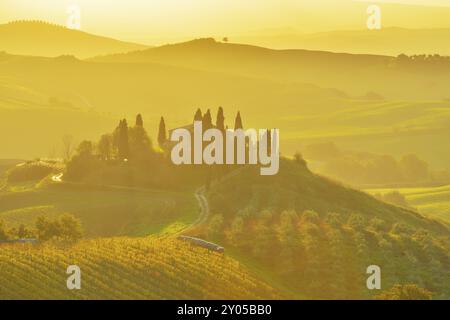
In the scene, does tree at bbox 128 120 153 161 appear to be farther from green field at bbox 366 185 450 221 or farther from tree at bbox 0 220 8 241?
green field at bbox 366 185 450 221

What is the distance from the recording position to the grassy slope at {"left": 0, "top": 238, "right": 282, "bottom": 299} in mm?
66750

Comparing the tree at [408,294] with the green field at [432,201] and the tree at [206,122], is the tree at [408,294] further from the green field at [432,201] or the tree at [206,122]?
the green field at [432,201]

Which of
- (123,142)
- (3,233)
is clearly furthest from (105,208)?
(3,233)

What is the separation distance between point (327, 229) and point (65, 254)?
33055mm

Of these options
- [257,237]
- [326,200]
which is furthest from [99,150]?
[257,237]

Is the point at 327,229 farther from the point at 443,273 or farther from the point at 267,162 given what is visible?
the point at 267,162

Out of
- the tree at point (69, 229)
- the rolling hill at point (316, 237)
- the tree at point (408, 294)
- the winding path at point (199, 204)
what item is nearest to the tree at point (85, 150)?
the winding path at point (199, 204)

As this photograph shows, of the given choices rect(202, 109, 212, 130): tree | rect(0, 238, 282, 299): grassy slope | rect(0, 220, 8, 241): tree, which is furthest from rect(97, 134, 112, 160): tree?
rect(0, 238, 282, 299): grassy slope

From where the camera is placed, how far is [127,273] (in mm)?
71250

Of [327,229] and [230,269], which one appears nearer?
[230,269]

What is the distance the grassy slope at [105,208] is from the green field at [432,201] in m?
73.1

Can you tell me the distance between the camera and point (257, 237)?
8956 cm

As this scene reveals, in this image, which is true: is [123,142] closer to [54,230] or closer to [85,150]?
[85,150]
